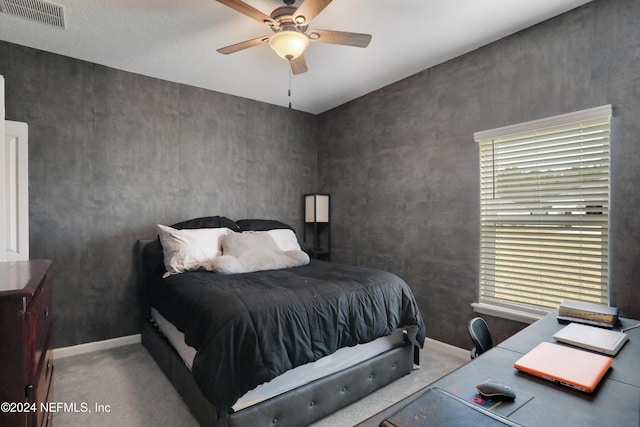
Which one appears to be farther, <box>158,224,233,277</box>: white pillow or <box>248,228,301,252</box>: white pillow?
<box>248,228,301,252</box>: white pillow

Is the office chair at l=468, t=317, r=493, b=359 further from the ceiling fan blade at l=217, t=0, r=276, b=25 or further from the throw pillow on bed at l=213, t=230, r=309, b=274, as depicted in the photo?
the ceiling fan blade at l=217, t=0, r=276, b=25

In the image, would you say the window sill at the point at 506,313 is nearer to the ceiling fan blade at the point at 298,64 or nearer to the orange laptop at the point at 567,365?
the orange laptop at the point at 567,365

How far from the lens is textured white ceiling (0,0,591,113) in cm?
215

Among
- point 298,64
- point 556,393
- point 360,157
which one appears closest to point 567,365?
point 556,393

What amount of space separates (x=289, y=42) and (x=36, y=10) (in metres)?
1.78

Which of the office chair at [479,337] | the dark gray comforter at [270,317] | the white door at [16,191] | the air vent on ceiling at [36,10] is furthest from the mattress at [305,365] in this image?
the air vent on ceiling at [36,10]

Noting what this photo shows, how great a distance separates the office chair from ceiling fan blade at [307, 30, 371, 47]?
1.80m

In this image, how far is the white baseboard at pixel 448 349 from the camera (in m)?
2.77

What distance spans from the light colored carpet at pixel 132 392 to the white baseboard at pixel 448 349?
18 mm

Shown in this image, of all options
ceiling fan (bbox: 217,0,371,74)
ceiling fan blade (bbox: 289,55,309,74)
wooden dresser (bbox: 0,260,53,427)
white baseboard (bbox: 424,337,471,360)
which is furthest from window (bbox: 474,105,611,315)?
wooden dresser (bbox: 0,260,53,427)

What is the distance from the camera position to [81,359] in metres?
2.77

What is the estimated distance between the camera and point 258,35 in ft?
8.23

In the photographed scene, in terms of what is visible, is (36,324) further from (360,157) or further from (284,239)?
(360,157)

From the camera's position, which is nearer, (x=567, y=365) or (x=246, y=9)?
(x=567, y=365)
